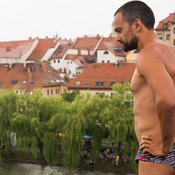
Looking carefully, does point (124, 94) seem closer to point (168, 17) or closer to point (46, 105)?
point (46, 105)

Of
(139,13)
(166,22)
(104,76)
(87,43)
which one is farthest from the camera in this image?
(87,43)

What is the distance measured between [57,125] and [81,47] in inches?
2246

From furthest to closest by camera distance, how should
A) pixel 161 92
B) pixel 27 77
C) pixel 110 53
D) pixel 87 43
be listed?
pixel 87 43, pixel 110 53, pixel 27 77, pixel 161 92

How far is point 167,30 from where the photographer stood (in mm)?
64188

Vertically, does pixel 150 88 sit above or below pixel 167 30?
below

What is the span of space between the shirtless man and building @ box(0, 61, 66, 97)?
152ft

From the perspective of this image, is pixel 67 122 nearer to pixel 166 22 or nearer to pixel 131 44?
pixel 131 44

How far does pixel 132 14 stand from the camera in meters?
3.20

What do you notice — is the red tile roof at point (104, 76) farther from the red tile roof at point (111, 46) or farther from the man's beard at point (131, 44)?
the man's beard at point (131, 44)

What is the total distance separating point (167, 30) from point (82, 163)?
41455 mm

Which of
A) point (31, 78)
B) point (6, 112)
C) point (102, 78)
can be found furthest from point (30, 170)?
point (31, 78)

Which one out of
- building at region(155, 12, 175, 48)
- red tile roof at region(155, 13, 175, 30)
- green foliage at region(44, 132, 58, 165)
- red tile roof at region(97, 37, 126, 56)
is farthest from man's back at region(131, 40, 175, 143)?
red tile roof at region(97, 37, 126, 56)

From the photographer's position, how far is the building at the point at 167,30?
209 feet

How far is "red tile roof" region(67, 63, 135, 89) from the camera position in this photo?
47.5 metres
